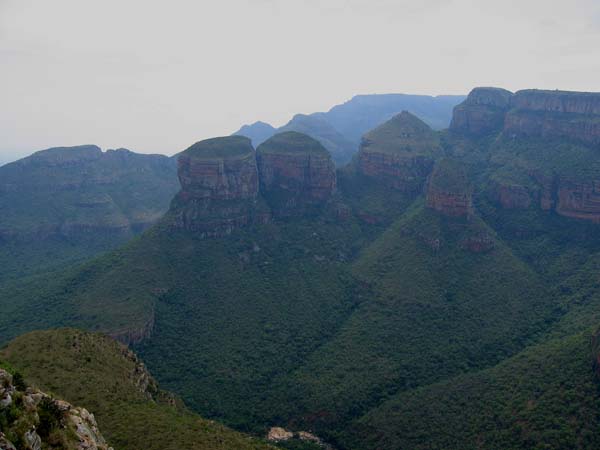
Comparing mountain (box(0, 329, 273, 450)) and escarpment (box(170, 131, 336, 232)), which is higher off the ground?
escarpment (box(170, 131, 336, 232))

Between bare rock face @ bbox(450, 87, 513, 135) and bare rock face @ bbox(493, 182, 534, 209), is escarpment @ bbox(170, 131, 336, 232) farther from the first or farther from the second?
bare rock face @ bbox(450, 87, 513, 135)

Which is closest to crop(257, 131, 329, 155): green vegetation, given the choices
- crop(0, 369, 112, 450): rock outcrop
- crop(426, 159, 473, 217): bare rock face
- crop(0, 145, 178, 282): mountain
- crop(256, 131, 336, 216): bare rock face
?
crop(256, 131, 336, 216): bare rock face

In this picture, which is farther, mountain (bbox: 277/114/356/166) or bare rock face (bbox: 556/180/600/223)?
mountain (bbox: 277/114/356/166)

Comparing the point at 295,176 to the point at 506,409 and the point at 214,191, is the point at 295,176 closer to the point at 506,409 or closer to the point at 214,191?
the point at 214,191

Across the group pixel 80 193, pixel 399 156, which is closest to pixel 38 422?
pixel 399 156

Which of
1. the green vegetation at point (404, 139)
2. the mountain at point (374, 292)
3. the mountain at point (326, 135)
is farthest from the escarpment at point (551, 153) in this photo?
the mountain at point (326, 135)

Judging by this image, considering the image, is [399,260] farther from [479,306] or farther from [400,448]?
[400,448]

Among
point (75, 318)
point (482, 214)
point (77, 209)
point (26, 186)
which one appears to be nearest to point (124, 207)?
point (77, 209)
